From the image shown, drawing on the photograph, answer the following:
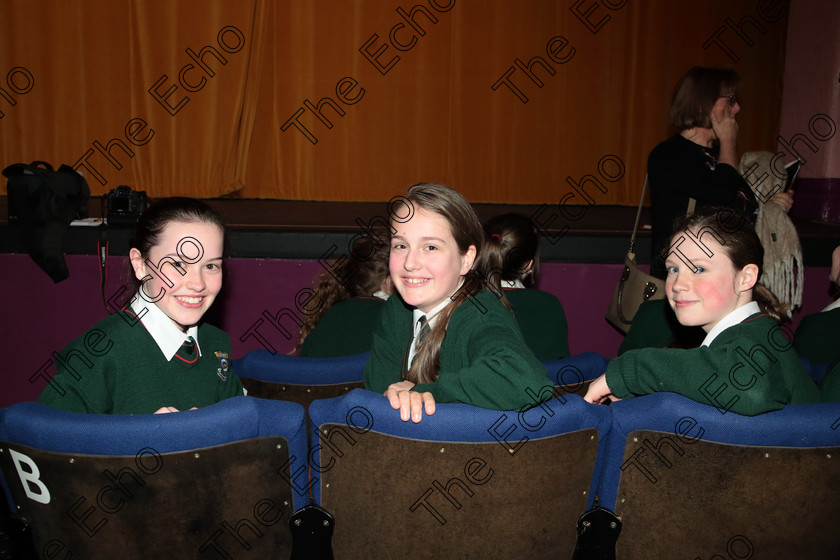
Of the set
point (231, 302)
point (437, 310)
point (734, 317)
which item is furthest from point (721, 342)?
point (231, 302)

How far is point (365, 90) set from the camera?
6418mm

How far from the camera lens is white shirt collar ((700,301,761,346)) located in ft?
4.76

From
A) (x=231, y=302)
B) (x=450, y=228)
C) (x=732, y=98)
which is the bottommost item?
(x=231, y=302)

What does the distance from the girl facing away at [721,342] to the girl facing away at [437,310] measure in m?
0.24

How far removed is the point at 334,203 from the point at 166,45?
203 cm

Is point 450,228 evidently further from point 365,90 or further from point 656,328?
point 365,90

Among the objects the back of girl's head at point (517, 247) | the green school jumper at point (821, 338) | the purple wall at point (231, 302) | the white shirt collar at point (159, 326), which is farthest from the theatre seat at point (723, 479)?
the purple wall at point (231, 302)

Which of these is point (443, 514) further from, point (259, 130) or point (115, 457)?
point (259, 130)

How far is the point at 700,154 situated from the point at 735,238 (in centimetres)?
112

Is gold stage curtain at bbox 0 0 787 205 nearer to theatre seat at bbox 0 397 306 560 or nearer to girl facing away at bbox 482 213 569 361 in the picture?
girl facing away at bbox 482 213 569 361

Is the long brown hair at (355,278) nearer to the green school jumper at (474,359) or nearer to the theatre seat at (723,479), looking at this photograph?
the green school jumper at (474,359)

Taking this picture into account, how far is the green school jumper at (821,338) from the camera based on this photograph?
1824 mm

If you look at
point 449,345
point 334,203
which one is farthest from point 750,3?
point 449,345

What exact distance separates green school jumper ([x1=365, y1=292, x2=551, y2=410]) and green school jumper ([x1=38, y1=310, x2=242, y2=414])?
413 millimetres
